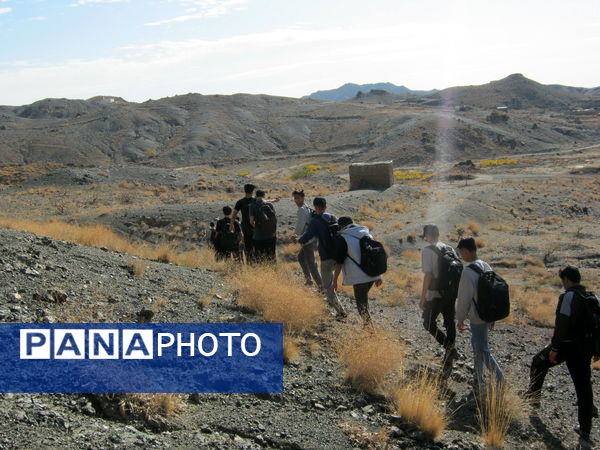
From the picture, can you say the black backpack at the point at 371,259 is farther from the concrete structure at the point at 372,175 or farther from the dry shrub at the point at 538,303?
the concrete structure at the point at 372,175

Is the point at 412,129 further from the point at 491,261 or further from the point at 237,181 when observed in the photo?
the point at 491,261

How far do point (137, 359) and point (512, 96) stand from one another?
129 m

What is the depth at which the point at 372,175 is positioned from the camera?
3044 cm

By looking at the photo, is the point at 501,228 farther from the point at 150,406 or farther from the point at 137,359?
the point at 150,406

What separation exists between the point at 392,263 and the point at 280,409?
12.7 m

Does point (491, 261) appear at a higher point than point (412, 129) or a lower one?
lower

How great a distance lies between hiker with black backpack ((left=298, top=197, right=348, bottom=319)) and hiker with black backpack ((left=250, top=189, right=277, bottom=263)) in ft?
3.62

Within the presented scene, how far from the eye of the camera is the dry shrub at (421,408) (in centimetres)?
496

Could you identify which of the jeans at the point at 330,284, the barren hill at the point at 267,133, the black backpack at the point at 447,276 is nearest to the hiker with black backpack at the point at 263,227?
the jeans at the point at 330,284

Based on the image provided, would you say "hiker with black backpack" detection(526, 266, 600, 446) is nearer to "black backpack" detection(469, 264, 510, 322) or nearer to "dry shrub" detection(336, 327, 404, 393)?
"black backpack" detection(469, 264, 510, 322)

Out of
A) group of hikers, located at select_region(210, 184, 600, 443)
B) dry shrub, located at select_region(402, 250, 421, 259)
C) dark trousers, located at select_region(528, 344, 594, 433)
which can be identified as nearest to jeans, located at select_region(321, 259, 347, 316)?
group of hikers, located at select_region(210, 184, 600, 443)

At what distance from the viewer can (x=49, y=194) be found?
1120 inches

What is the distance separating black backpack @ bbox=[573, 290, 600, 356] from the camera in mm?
5129

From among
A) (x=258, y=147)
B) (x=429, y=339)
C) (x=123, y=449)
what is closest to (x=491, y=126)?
(x=258, y=147)
